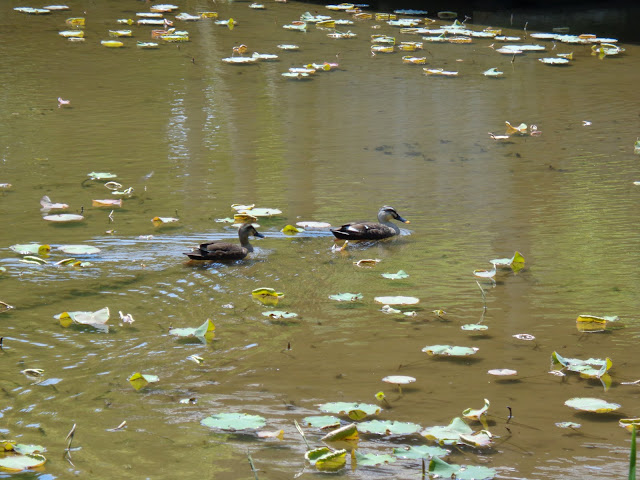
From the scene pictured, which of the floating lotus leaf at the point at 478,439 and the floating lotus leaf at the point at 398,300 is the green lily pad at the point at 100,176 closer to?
the floating lotus leaf at the point at 398,300

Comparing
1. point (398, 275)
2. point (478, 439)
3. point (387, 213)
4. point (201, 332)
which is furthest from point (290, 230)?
point (478, 439)

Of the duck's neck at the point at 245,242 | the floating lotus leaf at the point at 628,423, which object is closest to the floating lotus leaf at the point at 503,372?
the floating lotus leaf at the point at 628,423

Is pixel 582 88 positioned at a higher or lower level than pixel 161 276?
higher

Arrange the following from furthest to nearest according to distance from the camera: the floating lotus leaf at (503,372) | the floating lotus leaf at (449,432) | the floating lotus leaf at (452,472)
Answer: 1. the floating lotus leaf at (503,372)
2. the floating lotus leaf at (449,432)
3. the floating lotus leaf at (452,472)

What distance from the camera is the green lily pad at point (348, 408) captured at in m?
4.65

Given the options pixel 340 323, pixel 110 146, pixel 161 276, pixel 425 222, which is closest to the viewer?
pixel 340 323

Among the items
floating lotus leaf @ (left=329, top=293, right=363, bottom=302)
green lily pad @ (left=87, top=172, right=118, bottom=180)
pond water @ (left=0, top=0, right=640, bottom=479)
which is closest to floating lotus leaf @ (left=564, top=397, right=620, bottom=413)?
pond water @ (left=0, top=0, right=640, bottom=479)

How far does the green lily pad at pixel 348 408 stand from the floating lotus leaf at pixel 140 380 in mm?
943

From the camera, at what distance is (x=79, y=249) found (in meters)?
7.03

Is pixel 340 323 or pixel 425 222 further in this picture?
pixel 425 222

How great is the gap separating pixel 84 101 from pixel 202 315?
6.61 meters

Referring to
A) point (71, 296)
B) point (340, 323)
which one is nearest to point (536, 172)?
point (340, 323)

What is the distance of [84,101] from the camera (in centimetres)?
1188

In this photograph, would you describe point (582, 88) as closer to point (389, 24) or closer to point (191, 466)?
point (389, 24)
